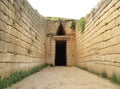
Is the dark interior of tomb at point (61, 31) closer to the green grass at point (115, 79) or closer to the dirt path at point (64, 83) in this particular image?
the dirt path at point (64, 83)

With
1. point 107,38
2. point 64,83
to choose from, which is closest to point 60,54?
point 107,38

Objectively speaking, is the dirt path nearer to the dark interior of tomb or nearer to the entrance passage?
the dark interior of tomb

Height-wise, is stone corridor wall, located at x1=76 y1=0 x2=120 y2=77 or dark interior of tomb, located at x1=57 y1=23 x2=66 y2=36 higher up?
dark interior of tomb, located at x1=57 y1=23 x2=66 y2=36

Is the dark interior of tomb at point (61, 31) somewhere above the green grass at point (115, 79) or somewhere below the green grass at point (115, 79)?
above

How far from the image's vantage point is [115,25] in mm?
5688

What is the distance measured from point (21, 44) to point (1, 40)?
212 centimetres

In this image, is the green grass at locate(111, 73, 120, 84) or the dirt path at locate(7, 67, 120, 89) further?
the green grass at locate(111, 73, 120, 84)

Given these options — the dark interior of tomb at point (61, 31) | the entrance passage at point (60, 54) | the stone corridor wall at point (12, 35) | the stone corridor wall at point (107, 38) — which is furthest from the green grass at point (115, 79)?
the entrance passage at point (60, 54)

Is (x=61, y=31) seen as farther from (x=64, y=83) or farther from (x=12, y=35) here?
(x=64, y=83)

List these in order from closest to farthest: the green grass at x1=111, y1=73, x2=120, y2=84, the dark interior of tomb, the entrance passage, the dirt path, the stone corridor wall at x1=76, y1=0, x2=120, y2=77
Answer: the dirt path
the green grass at x1=111, y1=73, x2=120, y2=84
the stone corridor wall at x1=76, y1=0, x2=120, y2=77
the dark interior of tomb
the entrance passage

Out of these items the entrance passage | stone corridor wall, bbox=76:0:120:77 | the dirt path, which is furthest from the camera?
the entrance passage

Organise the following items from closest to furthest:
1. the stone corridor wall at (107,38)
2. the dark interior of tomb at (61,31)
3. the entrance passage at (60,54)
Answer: the stone corridor wall at (107,38)
the dark interior of tomb at (61,31)
the entrance passage at (60,54)

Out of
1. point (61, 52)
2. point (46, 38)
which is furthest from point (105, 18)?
point (61, 52)

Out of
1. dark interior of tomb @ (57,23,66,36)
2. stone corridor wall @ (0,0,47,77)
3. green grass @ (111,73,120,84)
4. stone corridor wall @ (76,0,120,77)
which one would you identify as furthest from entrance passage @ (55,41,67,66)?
green grass @ (111,73,120,84)
